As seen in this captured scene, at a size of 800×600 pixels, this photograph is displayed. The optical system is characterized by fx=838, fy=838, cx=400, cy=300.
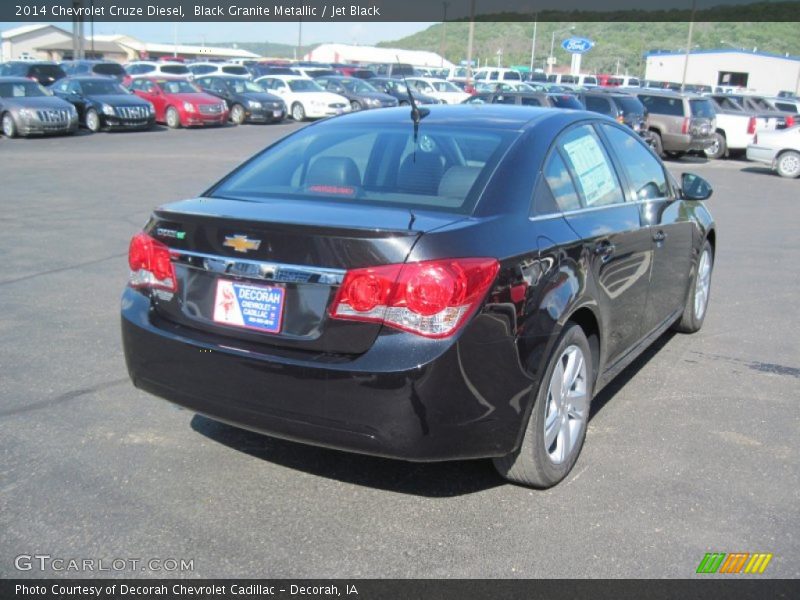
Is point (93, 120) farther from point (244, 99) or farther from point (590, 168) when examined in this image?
point (590, 168)

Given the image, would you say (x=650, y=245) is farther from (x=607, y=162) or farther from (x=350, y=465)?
(x=350, y=465)

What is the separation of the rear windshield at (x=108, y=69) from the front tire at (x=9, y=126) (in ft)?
37.1

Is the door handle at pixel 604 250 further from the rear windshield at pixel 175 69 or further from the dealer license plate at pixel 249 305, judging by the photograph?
the rear windshield at pixel 175 69

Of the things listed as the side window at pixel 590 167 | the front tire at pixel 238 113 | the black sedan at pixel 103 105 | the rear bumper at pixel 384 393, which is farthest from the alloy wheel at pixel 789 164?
the rear bumper at pixel 384 393

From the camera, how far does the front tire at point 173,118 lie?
26812 mm

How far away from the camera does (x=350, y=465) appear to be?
400 centimetres

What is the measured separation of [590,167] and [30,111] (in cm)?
1987

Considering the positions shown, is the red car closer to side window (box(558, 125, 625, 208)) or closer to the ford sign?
side window (box(558, 125, 625, 208))

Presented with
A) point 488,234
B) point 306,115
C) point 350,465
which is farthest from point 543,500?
point 306,115

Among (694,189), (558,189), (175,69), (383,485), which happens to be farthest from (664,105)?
(175,69)

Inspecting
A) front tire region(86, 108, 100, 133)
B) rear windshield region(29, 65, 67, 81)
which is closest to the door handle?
front tire region(86, 108, 100, 133)

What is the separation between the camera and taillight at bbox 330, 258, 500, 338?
314 cm

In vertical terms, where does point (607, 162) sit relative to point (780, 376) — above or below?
above
